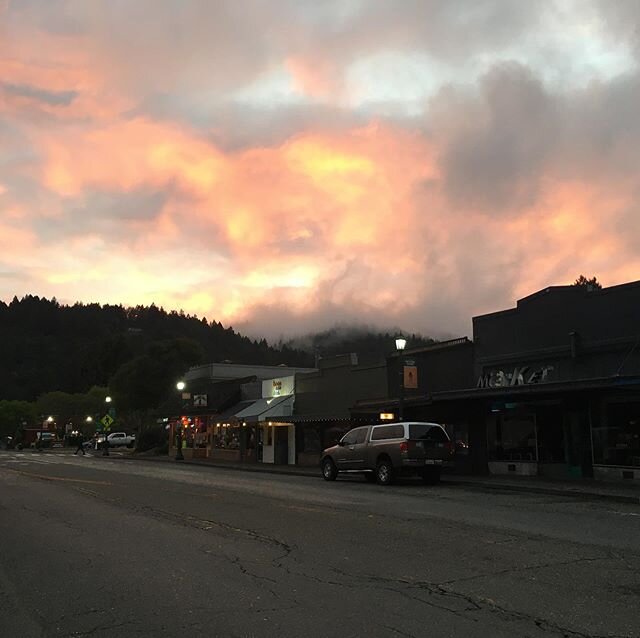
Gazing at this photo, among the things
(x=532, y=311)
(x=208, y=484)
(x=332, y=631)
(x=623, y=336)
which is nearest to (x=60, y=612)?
(x=332, y=631)

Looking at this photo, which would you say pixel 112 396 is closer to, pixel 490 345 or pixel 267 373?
pixel 267 373

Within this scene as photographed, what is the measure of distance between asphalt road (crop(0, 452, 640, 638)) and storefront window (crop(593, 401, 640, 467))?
6046 millimetres

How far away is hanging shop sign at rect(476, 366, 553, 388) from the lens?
76.7 feet

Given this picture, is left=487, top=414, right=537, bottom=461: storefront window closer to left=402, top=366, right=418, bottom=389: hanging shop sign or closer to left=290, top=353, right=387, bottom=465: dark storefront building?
left=402, top=366, right=418, bottom=389: hanging shop sign

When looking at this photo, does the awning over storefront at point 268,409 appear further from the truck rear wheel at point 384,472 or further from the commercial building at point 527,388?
the truck rear wheel at point 384,472

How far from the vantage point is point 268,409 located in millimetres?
37625

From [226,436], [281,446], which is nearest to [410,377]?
[281,446]

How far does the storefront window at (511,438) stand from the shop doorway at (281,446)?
46.0ft

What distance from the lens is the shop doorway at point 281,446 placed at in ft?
120

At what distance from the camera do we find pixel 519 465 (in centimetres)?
2416

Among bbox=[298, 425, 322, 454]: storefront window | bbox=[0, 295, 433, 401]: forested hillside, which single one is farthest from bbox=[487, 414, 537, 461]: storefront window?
bbox=[0, 295, 433, 401]: forested hillside

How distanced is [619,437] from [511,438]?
14.3 ft

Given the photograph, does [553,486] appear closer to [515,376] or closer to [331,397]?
[515,376]

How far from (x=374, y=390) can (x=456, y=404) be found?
5.37 meters
